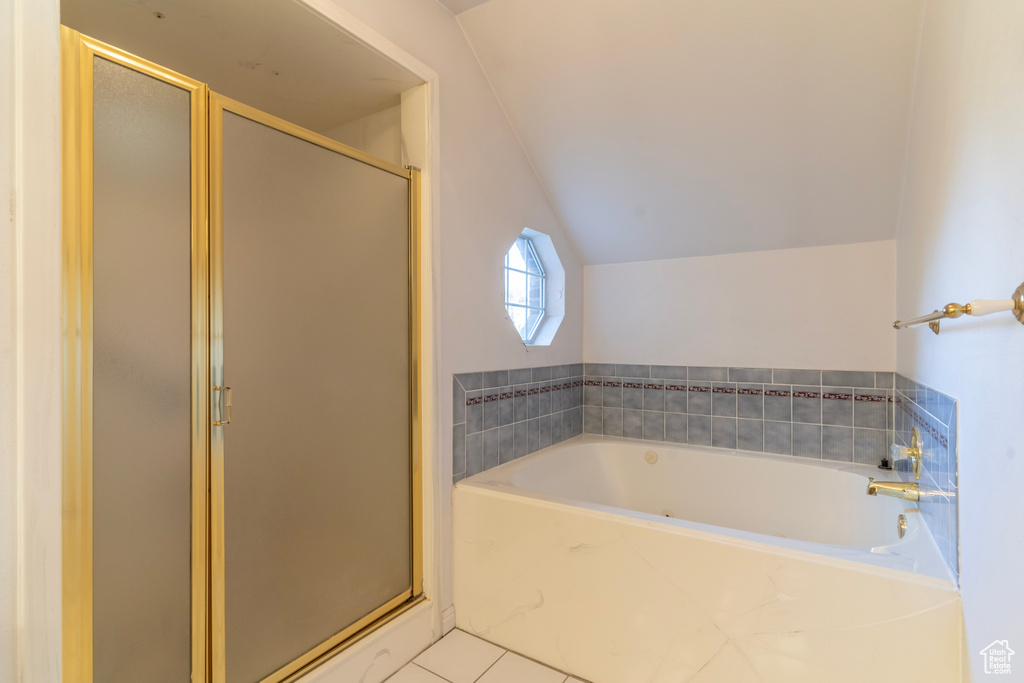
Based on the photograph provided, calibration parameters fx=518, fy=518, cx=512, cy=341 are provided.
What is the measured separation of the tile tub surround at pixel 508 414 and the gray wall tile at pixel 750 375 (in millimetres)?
856

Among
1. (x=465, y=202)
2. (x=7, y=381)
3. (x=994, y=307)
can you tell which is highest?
(x=465, y=202)

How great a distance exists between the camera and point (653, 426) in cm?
290

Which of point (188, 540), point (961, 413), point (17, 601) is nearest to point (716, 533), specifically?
point (961, 413)

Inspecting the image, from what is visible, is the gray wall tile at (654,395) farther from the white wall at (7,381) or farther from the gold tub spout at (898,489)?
the white wall at (7,381)

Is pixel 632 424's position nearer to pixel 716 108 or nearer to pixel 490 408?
pixel 490 408

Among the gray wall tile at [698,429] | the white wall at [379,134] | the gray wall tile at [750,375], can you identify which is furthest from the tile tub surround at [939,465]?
the white wall at [379,134]

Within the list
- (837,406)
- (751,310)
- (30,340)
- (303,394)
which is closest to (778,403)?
(837,406)

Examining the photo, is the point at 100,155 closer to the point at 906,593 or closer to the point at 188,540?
the point at 188,540

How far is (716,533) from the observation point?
5.05ft

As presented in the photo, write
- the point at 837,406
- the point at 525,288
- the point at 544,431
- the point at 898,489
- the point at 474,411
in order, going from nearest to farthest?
the point at 898,489, the point at 474,411, the point at 837,406, the point at 544,431, the point at 525,288

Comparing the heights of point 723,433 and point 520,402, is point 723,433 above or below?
below

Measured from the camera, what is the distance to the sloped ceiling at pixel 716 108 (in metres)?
1.80

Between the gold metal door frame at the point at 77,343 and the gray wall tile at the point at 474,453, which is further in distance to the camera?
the gray wall tile at the point at 474,453
